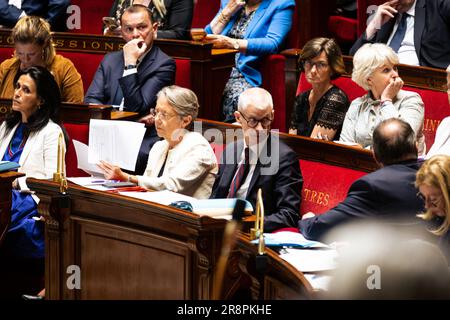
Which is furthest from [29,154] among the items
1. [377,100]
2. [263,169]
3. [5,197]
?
[377,100]

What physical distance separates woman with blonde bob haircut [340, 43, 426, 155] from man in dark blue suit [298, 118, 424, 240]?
1034mm

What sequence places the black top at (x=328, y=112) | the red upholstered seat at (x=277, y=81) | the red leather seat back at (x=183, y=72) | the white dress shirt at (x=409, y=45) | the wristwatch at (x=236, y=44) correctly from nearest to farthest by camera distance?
1. the black top at (x=328, y=112)
2. the white dress shirt at (x=409, y=45)
3. the red leather seat back at (x=183, y=72)
4. the wristwatch at (x=236, y=44)
5. the red upholstered seat at (x=277, y=81)

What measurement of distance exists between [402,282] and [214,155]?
174cm

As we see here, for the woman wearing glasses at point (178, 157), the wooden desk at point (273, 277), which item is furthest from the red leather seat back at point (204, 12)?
the wooden desk at point (273, 277)

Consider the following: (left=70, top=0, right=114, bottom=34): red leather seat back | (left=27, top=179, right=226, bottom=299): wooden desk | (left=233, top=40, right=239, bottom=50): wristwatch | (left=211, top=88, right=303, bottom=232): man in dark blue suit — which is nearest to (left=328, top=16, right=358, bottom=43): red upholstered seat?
(left=233, top=40, right=239, bottom=50): wristwatch

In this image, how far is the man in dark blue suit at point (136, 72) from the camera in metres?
4.66

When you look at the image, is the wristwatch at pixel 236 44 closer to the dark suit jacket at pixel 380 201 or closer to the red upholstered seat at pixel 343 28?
the red upholstered seat at pixel 343 28

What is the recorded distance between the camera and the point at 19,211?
13.0 ft

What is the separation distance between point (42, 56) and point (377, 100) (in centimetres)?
175

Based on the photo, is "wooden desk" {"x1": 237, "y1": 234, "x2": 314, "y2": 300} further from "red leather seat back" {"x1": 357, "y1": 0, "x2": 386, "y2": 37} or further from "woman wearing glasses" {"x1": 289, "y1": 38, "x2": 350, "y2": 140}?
"red leather seat back" {"x1": 357, "y1": 0, "x2": 386, "y2": 37}

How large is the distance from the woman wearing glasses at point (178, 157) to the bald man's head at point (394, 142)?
0.91m

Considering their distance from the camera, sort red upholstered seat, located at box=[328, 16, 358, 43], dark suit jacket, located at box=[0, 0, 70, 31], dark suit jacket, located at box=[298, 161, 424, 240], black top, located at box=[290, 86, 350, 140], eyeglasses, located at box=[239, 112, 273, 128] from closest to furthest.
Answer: dark suit jacket, located at box=[298, 161, 424, 240] → eyeglasses, located at box=[239, 112, 273, 128] → black top, located at box=[290, 86, 350, 140] → dark suit jacket, located at box=[0, 0, 70, 31] → red upholstered seat, located at box=[328, 16, 358, 43]

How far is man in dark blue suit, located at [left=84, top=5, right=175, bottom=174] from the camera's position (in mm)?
Result: 4656

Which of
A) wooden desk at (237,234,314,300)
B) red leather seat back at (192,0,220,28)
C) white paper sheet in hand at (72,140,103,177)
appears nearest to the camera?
wooden desk at (237,234,314,300)
